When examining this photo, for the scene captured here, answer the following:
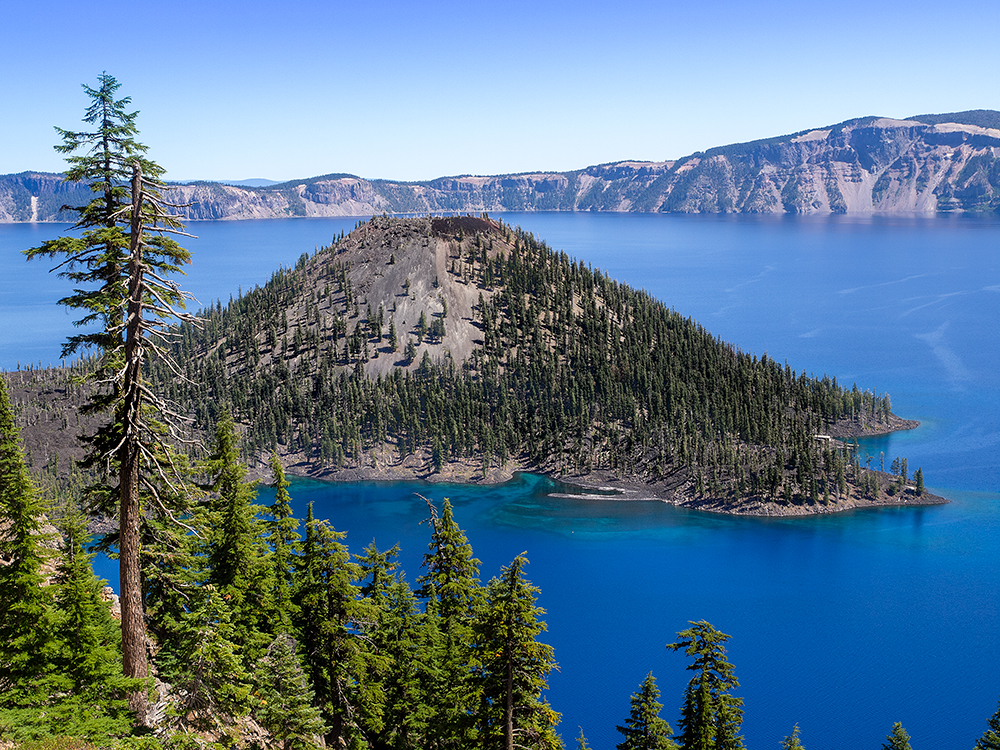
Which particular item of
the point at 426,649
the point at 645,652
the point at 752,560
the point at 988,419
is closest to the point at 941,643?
the point at 752,560

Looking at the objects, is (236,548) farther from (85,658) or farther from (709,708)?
(709,708)

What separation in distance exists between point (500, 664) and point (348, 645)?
15574mm

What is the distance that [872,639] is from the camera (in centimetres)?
9406

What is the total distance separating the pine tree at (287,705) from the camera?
121ft

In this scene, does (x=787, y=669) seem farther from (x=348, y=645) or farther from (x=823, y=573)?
A: (x=348, y=645)

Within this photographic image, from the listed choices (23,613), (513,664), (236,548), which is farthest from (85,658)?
(513,664)

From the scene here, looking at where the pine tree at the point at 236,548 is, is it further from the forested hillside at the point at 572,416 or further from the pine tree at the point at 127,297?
the forested hillside at the point at 572,416

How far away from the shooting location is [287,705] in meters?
37.5

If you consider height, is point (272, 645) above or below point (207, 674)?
below

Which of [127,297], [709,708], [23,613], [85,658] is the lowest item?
[709,708]

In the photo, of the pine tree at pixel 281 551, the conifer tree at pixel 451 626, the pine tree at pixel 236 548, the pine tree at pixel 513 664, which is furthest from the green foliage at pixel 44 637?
Answer: the conifer tree at pixel 451 626

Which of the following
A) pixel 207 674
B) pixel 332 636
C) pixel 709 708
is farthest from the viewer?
pixel 709 708

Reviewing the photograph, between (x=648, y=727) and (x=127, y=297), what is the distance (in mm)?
40889

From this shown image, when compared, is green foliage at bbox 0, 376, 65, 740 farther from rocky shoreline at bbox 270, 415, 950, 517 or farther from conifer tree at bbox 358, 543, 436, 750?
rocky shoreline at bbox 270, 415, 950, 517
